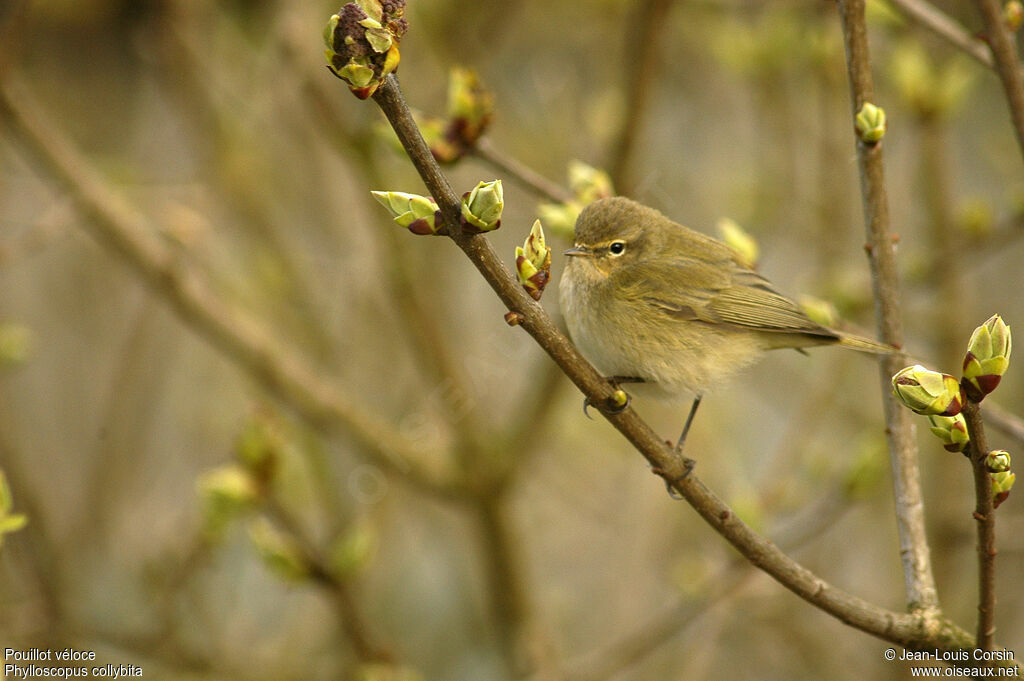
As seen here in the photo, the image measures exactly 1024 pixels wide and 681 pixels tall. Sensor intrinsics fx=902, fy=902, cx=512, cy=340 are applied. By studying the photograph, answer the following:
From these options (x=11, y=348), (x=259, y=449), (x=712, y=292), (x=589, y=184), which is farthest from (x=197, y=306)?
(x=712, y=292)

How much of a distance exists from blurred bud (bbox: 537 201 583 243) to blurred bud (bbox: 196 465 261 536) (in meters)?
1.14

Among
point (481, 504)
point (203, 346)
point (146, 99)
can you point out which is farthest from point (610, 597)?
point (146, 99)


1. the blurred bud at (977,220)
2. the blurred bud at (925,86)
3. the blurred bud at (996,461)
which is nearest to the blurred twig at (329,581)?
the blurred bud at (996,461)

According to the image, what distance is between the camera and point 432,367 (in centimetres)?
382

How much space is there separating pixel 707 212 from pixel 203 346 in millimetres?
3227

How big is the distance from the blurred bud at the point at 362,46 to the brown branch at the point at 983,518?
1.10 metres

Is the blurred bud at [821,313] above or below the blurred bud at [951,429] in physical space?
below

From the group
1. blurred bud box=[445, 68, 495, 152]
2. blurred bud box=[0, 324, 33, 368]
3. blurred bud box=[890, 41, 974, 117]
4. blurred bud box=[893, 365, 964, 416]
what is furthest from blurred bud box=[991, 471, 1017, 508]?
blurred bud box=[0, 324, 33, 368]

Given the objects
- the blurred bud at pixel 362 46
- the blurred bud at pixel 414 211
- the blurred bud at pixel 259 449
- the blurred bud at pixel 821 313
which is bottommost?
the blurred bud at pixel 259 449

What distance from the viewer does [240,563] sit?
5.27 meters

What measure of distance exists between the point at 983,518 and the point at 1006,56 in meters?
1.14

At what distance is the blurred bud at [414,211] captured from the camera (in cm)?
159

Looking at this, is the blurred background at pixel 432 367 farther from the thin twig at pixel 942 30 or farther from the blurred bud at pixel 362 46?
the blurred bud at pixel 362 46

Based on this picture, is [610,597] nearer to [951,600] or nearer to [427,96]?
[951,600]
